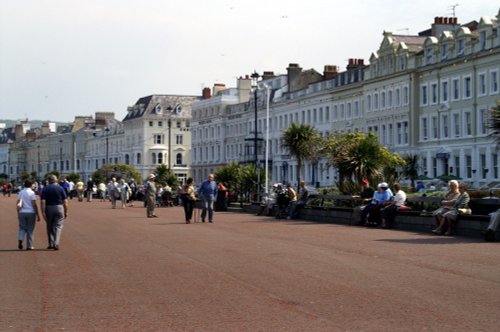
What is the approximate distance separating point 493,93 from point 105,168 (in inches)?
2513

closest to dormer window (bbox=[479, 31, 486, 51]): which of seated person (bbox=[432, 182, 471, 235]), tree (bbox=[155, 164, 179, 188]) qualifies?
tree (bbox=[155, 164, 179, 188])

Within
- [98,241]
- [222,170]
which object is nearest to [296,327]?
[98,241]

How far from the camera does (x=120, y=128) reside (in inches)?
6486

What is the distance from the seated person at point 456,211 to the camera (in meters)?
25.2

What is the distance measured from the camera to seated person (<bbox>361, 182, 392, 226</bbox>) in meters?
30.4

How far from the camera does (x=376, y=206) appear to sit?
30469 mm

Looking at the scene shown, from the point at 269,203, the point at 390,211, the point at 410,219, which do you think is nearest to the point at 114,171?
the point at 269,203

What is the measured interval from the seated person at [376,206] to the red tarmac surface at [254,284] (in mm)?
5232

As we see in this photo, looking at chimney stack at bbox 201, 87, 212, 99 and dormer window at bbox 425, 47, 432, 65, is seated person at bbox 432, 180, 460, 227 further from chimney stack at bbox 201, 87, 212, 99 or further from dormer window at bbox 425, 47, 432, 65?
chimney stack at bbox 201, 87, 212, 99

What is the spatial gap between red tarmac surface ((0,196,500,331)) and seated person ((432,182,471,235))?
2.57ft

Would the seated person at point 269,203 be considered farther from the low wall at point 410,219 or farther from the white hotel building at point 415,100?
the white hotel building at point 415,100

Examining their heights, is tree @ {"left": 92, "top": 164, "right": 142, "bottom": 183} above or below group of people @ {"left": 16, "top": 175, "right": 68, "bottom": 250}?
above

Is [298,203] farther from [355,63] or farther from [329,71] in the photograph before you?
[329,71]

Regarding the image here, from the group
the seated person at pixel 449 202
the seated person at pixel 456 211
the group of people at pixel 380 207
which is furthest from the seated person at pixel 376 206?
the seated person at pixel 456 211
